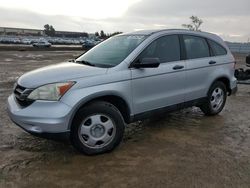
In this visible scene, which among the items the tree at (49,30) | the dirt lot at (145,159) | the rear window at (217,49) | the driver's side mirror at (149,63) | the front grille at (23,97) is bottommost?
the dirt lot at (145,159)

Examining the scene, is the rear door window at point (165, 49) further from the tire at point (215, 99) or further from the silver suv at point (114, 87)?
the tire at point (215, 99)

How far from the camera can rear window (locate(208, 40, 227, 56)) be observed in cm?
674

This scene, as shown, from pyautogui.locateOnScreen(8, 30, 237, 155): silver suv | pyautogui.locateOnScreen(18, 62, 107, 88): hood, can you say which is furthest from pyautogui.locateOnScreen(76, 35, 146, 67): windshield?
pyautogui.locateOnScreen(18, 62, 107, 88): hood

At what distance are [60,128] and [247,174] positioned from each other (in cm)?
240

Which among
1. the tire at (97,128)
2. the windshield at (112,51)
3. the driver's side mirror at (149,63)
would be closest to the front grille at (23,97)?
the tire at (97,128)

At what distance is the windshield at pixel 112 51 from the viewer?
5125 mm

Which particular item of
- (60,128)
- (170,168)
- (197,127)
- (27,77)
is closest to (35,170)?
(60,128)

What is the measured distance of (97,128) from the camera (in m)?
4.68

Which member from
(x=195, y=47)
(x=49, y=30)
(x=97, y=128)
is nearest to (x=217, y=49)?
(x=195, y=47)

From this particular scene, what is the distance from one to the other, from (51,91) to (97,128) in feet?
2.72

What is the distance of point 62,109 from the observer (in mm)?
4281

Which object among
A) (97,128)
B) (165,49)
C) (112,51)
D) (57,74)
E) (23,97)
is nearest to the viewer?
(23,97)

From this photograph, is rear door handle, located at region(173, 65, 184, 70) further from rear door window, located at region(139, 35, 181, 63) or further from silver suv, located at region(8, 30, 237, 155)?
rear door window, located at region(139, 35, 181, 63)

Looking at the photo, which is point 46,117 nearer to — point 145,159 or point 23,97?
point 23,97
